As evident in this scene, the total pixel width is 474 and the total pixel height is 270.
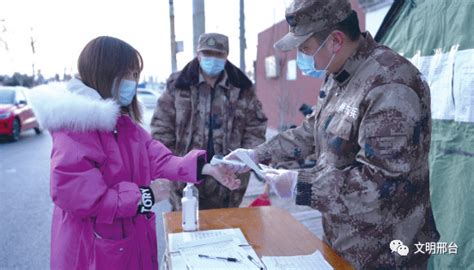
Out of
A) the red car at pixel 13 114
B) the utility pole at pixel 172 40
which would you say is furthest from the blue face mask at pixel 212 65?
the red car at pixel 13 114

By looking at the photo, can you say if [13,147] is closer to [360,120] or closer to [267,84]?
[267,84]

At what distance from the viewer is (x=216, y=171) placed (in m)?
2.11

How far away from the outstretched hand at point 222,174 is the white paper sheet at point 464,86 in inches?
58.4

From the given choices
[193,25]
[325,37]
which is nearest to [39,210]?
[193,25]

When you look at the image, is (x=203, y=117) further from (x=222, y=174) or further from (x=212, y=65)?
(x=222, y=174)

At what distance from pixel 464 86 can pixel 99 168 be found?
2.16 m

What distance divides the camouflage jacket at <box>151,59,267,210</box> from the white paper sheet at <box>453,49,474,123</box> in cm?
140

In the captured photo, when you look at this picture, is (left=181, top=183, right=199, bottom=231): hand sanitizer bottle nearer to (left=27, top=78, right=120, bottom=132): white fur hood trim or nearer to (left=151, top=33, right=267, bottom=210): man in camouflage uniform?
(left=27, top=78, right=120, bottom=132): white fur hood trim

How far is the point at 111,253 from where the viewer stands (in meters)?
1.68

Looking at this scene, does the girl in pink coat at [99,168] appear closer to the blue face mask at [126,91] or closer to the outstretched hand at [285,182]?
the blue face mask at [126,91]

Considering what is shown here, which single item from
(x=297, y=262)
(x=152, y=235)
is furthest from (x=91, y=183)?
(x=297, y=262)

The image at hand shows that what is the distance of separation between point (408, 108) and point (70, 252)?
142 centimetres

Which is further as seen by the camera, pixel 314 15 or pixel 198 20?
pixel 198 20

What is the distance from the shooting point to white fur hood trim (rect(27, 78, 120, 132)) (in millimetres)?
1613
